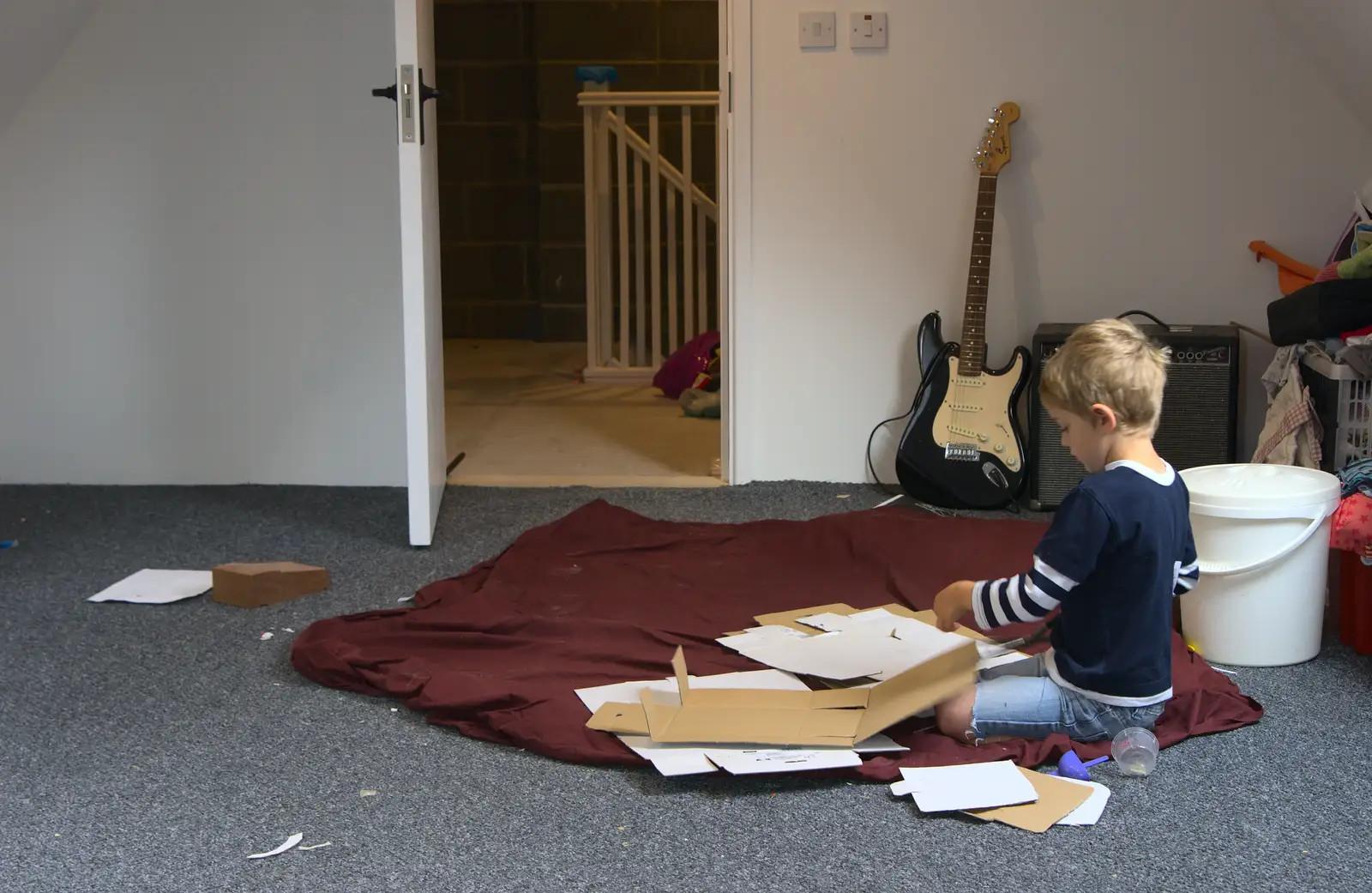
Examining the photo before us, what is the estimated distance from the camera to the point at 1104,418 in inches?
71.3

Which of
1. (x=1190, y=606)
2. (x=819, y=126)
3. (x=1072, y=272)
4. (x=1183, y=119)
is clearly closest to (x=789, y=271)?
(x=819, y=126)

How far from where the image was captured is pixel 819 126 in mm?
3480

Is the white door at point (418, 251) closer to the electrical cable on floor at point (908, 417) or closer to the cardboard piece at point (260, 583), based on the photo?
the cardboard piece at point (260, 583)

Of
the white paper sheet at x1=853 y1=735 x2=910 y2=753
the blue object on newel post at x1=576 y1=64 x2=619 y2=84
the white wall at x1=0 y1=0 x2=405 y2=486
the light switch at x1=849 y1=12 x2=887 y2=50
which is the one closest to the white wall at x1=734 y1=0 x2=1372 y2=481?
the light switch at x1=849 y1=12 x2=887 y2=50

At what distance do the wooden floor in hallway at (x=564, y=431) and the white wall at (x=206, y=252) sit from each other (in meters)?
0.45

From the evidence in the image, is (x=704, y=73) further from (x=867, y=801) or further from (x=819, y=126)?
(x=867, y=801)

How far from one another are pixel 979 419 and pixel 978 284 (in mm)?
338

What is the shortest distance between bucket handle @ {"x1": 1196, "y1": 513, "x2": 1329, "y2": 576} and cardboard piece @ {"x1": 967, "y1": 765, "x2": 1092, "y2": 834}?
571 mm

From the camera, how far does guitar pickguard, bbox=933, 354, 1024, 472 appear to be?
3375 millimetres

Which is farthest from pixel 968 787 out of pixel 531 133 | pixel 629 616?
pixel 531 133

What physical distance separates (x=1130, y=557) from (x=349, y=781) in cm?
111

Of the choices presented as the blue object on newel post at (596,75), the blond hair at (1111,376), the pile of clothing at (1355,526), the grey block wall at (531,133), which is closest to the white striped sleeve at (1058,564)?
the blond hair at (1111,376)

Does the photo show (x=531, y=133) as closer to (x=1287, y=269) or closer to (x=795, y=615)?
(x=1287, y=269)

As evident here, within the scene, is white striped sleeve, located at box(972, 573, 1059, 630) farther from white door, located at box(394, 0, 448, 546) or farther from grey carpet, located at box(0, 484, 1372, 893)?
white door, located at box(394, 0, 448, 546)
